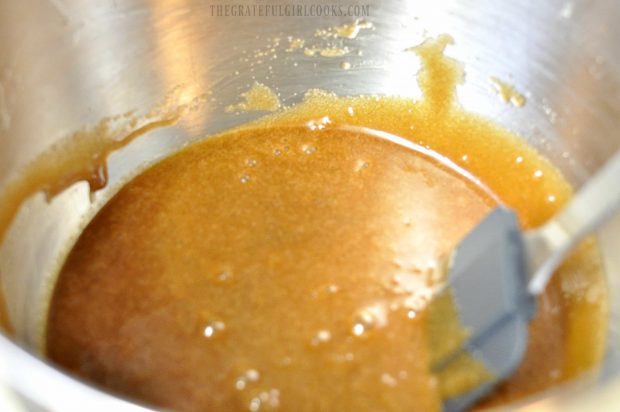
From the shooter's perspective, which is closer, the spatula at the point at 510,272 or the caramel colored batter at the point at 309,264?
the spatula at the point at 510,272

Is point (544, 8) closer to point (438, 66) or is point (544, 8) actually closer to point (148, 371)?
point (438, 66)

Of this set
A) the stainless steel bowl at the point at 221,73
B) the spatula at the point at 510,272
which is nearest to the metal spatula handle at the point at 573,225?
the spatula at the point at 510,272

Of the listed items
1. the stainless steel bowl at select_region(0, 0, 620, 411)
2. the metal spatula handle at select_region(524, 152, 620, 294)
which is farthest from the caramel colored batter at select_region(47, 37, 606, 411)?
the metal spatula handle at select_region(524, 152, 620, 294)

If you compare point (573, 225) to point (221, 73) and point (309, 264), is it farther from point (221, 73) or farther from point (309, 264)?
point (221, 73)

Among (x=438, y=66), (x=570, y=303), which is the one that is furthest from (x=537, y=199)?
(x=438, y=66)

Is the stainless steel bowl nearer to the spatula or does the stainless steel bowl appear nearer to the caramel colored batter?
the caramel colored batter

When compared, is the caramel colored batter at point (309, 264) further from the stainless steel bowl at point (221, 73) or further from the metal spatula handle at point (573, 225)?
the metal spatula handle at point (573, 225)
